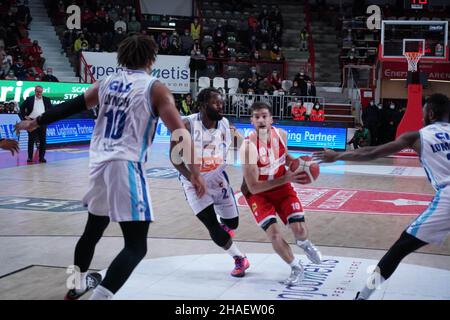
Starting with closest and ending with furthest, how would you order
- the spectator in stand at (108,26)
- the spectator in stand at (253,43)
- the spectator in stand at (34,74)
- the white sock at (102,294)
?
the white sock at (102,294) < the spectator in stand at (34,74) < the spectator in stand at (108,26) < the spectator in stand at (253,43)

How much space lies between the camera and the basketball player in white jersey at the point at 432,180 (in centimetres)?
435

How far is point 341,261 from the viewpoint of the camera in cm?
611

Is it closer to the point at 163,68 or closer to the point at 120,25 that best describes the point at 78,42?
the point at 120,25

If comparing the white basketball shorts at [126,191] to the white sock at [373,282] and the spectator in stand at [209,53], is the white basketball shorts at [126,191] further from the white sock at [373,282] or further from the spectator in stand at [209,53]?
the spectator in stand at [209,53]

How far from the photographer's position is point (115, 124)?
3.98 metres

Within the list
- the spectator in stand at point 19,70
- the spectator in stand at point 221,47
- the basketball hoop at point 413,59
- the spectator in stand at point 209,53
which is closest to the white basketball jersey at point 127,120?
the basketball hoop at point 413,59

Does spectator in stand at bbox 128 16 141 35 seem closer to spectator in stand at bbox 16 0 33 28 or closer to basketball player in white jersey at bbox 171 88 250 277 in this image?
spectator in stand at bbox 16 0 33 28

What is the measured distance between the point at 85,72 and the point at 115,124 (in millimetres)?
18963

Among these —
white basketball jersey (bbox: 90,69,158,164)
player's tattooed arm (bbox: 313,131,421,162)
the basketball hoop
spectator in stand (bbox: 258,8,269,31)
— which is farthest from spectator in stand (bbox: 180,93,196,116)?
white basketball jersey (bbox: 90,69,158,164)

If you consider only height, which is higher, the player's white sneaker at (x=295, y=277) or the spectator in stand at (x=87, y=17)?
the spectator in stand at (x=87, y=17)

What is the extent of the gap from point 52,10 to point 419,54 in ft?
53.9

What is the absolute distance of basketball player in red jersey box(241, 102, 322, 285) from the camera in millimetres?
5266

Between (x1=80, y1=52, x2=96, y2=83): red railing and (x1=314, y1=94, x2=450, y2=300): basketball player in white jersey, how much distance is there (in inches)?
741

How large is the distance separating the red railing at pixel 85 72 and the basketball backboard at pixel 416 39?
10318 millimetres
